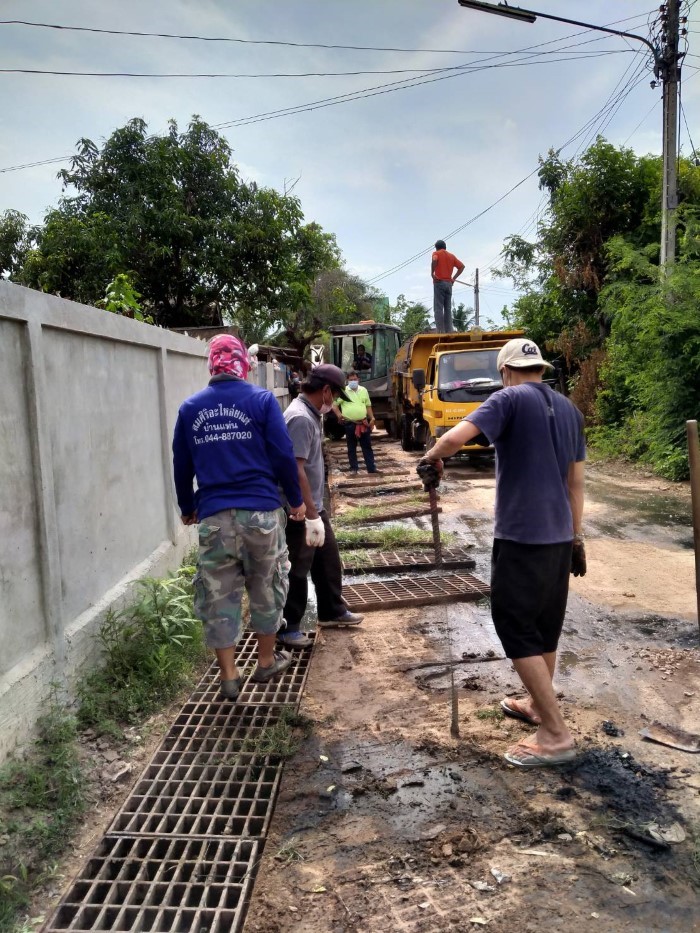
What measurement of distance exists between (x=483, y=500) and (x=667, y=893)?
7.45 m

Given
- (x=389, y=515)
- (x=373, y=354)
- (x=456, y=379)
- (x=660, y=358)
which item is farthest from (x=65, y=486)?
(x=373, y=354)

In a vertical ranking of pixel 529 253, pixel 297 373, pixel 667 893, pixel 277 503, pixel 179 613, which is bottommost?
pixel 667 893

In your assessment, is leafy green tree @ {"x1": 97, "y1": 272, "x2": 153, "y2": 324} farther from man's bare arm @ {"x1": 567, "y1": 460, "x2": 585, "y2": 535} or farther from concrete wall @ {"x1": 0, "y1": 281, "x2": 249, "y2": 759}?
Answer: man's bare arm @ {"x1": 567, "y1": 460, "x2": 585, "y2": 535}

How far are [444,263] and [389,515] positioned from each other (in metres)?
7.80

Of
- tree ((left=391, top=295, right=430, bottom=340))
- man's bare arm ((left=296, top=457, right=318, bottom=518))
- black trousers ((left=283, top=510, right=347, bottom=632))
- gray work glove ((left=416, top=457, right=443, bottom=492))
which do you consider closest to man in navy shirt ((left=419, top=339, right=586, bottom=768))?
gray work glove ((left=416, top=457, right=443, bottom=492))

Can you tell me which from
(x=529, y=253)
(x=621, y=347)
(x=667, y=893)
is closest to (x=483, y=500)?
(x=621, y=347)

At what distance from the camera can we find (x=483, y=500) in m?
9.62

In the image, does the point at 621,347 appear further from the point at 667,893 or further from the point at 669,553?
the point at 667,893

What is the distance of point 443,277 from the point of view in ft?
48.4

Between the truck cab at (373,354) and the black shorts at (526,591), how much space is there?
16.0m

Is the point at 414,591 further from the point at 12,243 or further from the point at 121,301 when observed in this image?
the point at 12,243

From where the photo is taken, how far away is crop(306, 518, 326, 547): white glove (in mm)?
4168

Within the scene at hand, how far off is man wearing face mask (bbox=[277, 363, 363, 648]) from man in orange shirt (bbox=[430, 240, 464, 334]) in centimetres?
1077

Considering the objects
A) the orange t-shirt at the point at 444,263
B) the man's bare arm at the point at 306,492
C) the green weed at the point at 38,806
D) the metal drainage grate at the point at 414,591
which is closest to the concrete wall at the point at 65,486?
the green weed at the point at 38,806
